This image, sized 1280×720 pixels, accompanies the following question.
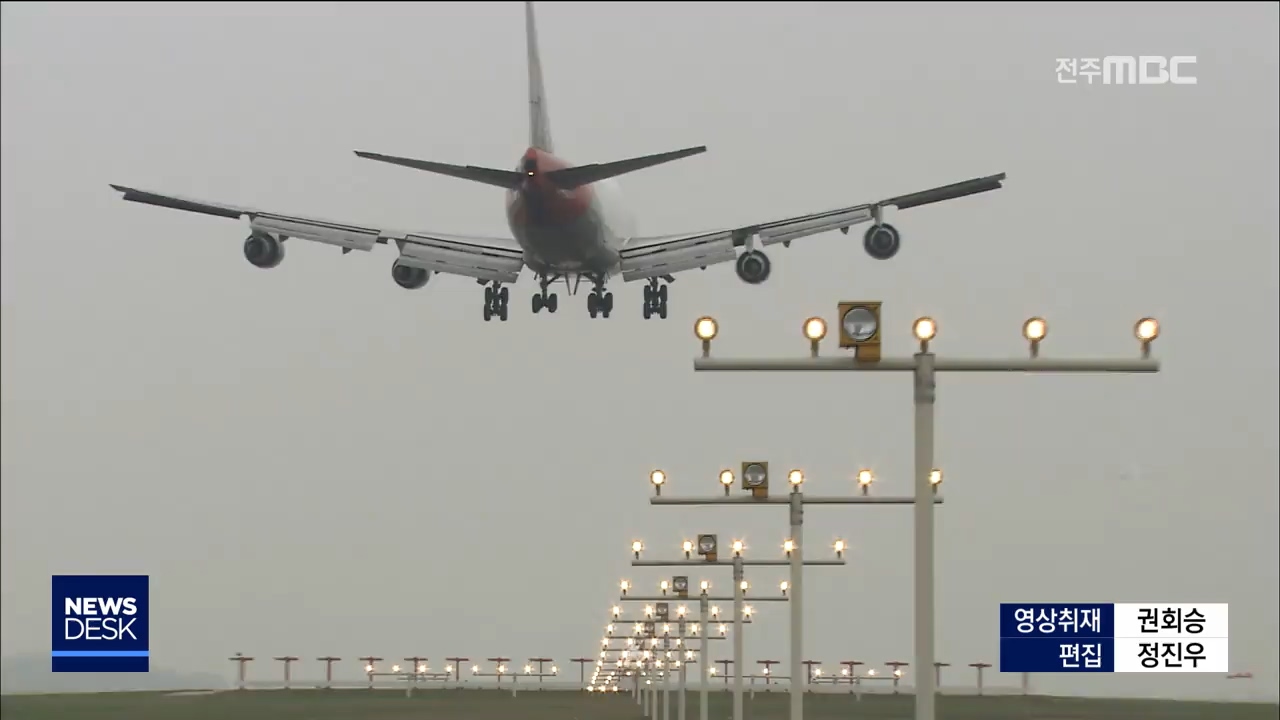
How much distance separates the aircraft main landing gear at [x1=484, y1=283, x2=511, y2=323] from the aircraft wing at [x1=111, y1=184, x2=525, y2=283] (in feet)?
9.91

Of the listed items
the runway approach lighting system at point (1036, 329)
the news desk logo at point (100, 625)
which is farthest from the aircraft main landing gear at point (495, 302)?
the runway approach lighting system at point (1036, 329)

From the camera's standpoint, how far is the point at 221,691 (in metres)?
194

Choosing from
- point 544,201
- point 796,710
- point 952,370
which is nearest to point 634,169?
point 544,201

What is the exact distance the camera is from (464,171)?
196ft

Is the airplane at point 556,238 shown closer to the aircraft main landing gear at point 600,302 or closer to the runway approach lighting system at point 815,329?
the aircraft main landing gear at point 600,302

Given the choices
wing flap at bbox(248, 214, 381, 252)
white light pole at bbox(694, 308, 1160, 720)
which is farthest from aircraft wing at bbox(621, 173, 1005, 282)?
white light pole at bbox(694, 308, 1160, 720)

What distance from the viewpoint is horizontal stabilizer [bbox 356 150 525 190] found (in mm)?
52775

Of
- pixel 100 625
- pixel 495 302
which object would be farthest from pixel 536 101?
pixel 100 625

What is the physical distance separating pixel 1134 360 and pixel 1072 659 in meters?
28.8

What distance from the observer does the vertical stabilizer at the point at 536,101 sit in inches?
2857

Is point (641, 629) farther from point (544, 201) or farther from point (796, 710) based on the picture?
point (796, 710)

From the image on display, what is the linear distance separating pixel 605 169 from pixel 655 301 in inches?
541

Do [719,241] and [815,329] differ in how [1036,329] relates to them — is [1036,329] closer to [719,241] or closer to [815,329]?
[815,329]

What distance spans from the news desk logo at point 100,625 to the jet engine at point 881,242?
82.2 ft
